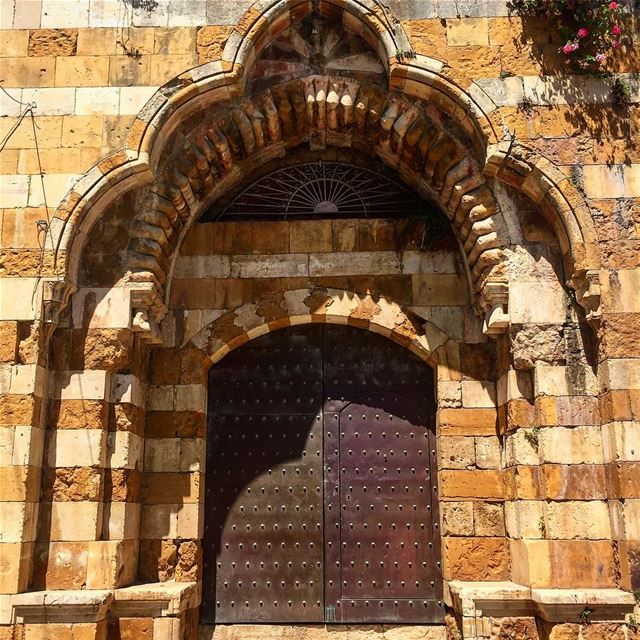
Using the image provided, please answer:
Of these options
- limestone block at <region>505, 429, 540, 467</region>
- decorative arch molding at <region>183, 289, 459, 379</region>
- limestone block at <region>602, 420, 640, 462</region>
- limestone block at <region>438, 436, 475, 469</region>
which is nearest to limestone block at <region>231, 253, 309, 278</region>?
decorative arch molding at <region>183, 289, 459, 379</region>

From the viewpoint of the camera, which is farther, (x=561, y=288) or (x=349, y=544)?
(x=349, y=544)

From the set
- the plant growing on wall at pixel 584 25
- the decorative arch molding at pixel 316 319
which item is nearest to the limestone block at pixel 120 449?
the decorative arch molding at pixel 316 319

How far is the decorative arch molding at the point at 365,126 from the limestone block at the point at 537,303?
0.39 feet

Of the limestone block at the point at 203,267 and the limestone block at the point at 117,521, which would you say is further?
the limestone block at the point at 203,267

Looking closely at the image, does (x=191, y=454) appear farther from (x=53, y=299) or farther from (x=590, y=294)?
(x=590, y=294)

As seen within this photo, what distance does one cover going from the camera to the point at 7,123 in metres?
6.05

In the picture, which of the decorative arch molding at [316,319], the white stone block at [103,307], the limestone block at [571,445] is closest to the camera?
the limestone block at [571,445]

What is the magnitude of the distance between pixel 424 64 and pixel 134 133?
2.40m

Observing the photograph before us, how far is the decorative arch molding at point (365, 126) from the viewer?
585 centimetres

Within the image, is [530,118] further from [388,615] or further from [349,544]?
[388,615]

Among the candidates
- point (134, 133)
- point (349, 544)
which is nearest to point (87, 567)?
point (349, 544)

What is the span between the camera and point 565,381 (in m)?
5.62

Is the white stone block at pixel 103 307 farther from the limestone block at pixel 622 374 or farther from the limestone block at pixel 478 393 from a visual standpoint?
the limestone block at pixel 622 374

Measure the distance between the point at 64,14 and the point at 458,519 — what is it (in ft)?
17.4
